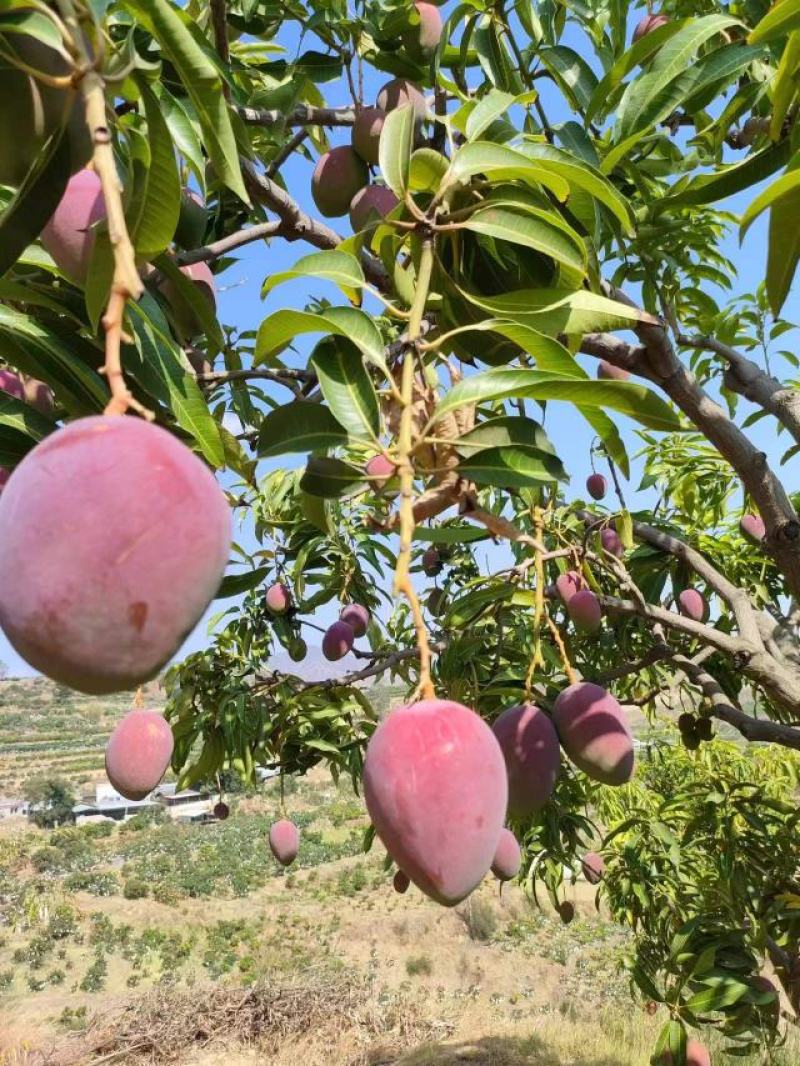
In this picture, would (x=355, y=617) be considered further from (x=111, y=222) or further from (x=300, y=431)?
(x=111, y=222)

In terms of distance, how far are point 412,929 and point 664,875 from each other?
58.6 ft

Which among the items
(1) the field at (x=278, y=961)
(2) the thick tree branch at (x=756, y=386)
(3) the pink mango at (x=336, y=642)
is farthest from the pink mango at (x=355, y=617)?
(1) the field at (x=278, y=961)

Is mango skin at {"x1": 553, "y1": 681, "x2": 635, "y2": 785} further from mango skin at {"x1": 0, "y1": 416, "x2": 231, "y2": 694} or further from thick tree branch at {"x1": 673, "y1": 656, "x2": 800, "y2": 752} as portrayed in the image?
mango skin at {"x1": 0, "y1": 416, "x2": 231, "y2": 694}

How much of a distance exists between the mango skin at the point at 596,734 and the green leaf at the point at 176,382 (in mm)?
962

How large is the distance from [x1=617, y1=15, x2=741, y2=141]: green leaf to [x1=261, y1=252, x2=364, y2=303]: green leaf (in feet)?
2.05

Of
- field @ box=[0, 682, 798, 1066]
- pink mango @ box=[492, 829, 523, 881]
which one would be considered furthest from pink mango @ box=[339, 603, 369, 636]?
field @ box=[0, 682, 798, 1066]

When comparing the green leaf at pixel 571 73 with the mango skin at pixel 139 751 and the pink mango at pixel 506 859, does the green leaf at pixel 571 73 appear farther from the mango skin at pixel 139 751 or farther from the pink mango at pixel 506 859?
the pink mango at pixel 506 859

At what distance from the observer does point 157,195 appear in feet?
2.51

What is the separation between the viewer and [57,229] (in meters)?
0.84

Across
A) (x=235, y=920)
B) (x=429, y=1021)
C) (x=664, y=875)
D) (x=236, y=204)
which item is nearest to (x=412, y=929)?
(x=235, y=920)

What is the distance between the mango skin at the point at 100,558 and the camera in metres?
0.52

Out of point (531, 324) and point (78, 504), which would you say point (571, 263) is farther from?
point (78, 504)

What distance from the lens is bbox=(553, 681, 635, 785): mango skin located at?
152 centimetres

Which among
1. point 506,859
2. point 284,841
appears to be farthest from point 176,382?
point 284,841
